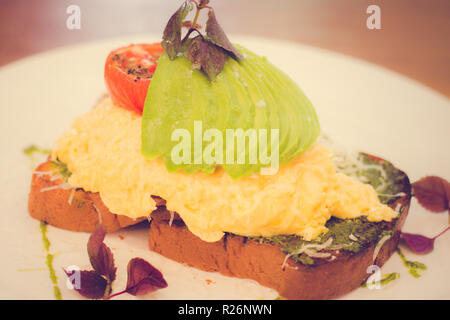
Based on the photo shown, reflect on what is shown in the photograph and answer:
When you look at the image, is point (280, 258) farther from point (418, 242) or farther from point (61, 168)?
point (61, 168)

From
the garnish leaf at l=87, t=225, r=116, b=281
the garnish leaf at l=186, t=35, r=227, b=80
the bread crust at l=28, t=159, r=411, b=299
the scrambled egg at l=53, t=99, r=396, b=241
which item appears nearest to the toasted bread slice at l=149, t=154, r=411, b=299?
the bread crust at l=28, t=159, r=411, b=299

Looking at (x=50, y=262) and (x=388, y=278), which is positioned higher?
(x=50, y=262)

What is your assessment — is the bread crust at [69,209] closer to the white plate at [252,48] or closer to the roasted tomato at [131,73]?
the white plate at [252,48]

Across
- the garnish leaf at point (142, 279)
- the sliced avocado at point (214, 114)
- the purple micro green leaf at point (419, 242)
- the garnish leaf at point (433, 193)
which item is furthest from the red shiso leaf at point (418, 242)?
the garnish leaf at point (142, 279)

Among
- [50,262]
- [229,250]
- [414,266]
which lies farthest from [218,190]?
[414,266]

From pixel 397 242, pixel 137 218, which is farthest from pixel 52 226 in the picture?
pixel 397 242
